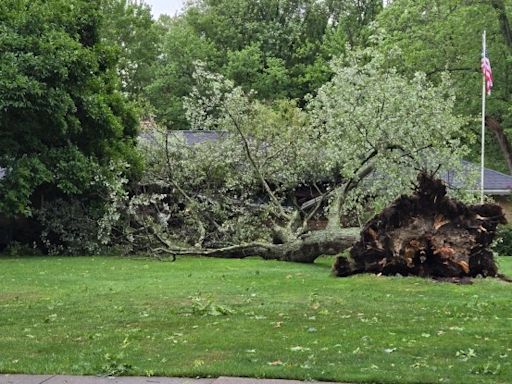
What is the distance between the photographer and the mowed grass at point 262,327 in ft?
18.7

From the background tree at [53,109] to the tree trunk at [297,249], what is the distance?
3.78 m

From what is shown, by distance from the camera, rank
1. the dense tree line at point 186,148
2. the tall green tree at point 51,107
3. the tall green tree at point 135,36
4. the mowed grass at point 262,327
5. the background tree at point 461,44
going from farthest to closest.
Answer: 1. the tall green tree at point 135,36
2. the background tree at point 461,44
3. the tall green tree at point 51,107
4. the dense tree line at point 186,148
5. the mowed grass at point 262,327

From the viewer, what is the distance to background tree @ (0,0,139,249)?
17.3m

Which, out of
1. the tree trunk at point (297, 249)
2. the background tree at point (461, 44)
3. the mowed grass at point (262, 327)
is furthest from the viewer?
the background tree at point (461, 44)

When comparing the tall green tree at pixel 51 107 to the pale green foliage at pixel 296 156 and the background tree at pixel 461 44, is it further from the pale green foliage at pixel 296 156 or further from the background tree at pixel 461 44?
the background tree at pixel 461 44

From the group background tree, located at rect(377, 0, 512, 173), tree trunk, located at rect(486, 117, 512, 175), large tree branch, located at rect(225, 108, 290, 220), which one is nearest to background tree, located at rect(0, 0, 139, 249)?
large tree branch, located at rect(225, 108, 290, 220)

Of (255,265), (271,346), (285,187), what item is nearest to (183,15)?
(285,187)

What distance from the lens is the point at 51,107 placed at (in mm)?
17453

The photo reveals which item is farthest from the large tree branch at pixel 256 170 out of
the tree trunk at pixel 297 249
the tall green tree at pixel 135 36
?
the tall green tree at pixel 135 36

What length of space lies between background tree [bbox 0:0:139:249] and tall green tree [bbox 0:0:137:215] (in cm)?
3

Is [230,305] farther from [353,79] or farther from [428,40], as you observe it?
[428,40]

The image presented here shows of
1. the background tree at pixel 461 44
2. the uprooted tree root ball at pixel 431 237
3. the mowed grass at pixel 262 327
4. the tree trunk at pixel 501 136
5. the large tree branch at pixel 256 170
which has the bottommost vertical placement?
the mowed grass at pixel 262 327

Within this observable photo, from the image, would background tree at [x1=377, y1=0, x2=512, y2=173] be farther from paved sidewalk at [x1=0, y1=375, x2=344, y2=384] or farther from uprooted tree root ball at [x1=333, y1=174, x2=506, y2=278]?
paved sidewalk at [x1=0, y1=375, x2=344, y2=384]

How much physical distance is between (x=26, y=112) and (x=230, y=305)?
10.8 meters
